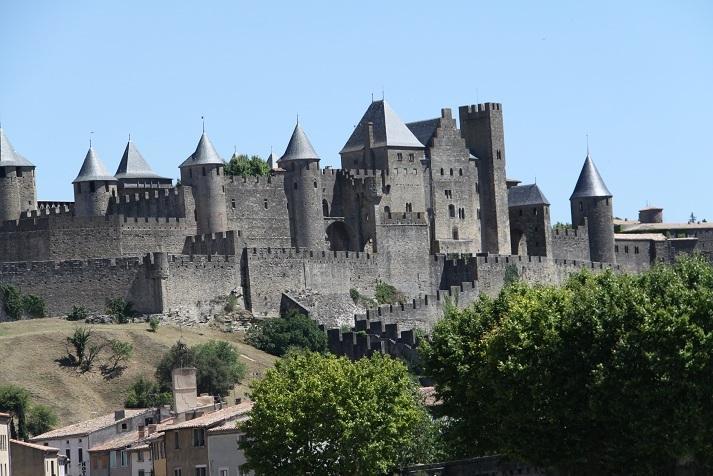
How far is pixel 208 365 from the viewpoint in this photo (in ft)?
359

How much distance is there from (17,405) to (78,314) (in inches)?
634

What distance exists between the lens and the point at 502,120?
146625 mm

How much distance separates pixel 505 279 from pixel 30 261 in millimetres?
29039

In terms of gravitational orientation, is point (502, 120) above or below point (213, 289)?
above

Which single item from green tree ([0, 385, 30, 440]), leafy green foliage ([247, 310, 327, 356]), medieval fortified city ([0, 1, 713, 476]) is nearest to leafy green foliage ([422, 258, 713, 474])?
medieval fortified city ([0, 1, 713, 476])

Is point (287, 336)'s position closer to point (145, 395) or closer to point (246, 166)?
point (145, 395)

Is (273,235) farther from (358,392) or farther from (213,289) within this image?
(358,392)

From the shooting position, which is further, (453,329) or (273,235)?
(273,235)

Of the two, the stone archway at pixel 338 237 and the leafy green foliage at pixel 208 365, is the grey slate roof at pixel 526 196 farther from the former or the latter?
the leafy green foliage at pixel 208 365

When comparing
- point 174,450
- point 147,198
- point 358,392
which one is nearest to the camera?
point 358,392

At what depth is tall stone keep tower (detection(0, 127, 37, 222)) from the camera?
128m

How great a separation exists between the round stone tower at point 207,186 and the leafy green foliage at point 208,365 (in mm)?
18034

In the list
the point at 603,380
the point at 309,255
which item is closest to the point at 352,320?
the point at 309,255

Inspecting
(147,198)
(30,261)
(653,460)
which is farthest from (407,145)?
(653,460)
